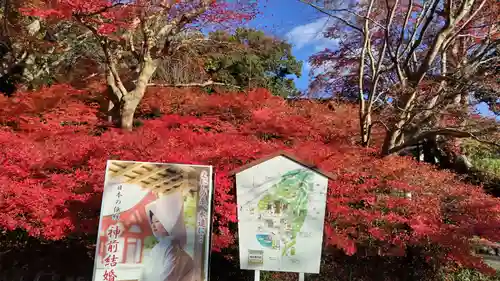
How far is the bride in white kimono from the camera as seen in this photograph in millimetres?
3898

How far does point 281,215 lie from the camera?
415 cm

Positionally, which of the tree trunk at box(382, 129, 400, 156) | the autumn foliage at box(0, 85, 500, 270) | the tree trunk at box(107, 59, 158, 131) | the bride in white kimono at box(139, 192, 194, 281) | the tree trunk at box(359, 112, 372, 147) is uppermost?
the tree trunk at box(107, 59, 158, 131)

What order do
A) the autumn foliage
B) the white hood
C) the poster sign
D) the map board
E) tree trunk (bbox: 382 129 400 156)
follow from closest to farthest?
1. the poster sign
2. the white hood
3. the map board
4. the autumn foliage
5. tree trunk (bbox: 382 129 400 156)

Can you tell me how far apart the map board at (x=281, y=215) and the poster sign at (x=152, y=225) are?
0.42 metres

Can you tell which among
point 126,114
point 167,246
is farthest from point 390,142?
point 126,114

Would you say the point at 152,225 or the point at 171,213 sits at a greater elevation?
the point at 171,213

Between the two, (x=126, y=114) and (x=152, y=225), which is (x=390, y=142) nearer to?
(x=152, y=225)

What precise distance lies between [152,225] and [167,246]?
25 centimetres

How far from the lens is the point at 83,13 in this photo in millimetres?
6996

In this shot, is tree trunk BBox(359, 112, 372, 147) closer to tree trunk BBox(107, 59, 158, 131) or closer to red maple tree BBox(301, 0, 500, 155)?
red maple tree BBox(301, 0, 500, 155)

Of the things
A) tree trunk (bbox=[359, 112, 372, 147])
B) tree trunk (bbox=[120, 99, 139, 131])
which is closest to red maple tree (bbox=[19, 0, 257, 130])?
tree trunk (bbox=[120, 99, 139, 131])

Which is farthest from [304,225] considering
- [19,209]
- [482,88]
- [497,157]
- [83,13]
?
[497,157]

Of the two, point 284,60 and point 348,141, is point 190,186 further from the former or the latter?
point 284,60

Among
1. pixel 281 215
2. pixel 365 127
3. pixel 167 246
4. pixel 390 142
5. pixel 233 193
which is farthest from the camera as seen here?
pixel 365 127
